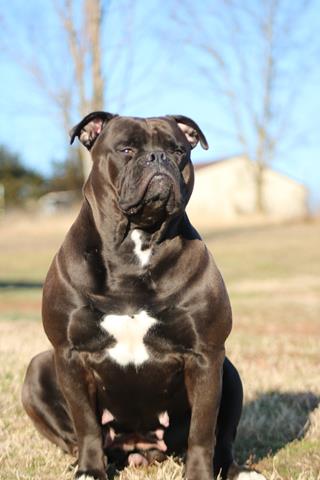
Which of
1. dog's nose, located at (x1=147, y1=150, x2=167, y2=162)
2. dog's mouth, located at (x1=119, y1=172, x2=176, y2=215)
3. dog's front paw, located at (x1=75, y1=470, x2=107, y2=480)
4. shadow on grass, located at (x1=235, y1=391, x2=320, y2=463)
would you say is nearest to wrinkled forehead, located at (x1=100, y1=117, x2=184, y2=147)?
dog's nose, located at (x1=147, y1=150, x2=167, y2=162)

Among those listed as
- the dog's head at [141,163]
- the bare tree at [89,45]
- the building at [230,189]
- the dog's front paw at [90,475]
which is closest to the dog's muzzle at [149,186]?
the dog's head at [141,163]

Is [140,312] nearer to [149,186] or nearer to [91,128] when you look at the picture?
[149,186]

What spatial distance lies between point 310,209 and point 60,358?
35.8 meters

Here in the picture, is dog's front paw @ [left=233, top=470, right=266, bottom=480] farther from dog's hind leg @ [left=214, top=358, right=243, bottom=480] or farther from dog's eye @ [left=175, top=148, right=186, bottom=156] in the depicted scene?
dog's eye @ [left=175, top=148, right=186, bottom=156]

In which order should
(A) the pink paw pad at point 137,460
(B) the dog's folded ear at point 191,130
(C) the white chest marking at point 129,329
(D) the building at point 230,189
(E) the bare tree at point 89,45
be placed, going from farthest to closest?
(D) the building at point 230,189, (E) the bare tree at point 89,45, (B) the dog's folded ear at point 191,130, (A) the pink paw pad at point 137,460, (C) the white chest marking at point 129,329

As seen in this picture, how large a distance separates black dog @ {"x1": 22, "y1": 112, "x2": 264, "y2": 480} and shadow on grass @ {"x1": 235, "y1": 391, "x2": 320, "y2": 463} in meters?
0.54

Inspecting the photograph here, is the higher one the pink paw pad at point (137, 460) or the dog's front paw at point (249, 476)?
the dog's front paw at point (249, 476)

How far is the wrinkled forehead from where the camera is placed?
3.87 metres

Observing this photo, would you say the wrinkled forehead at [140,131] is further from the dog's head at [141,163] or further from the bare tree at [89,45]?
the bare tree at [89,45]

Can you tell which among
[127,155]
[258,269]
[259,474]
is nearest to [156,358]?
[259,474]

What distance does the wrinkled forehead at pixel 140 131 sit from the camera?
12.7ft

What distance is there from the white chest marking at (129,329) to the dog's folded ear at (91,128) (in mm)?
1057

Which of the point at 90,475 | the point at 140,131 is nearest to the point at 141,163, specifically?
the point at 140,131

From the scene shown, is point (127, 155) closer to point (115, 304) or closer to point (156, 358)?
point (115, 304)
